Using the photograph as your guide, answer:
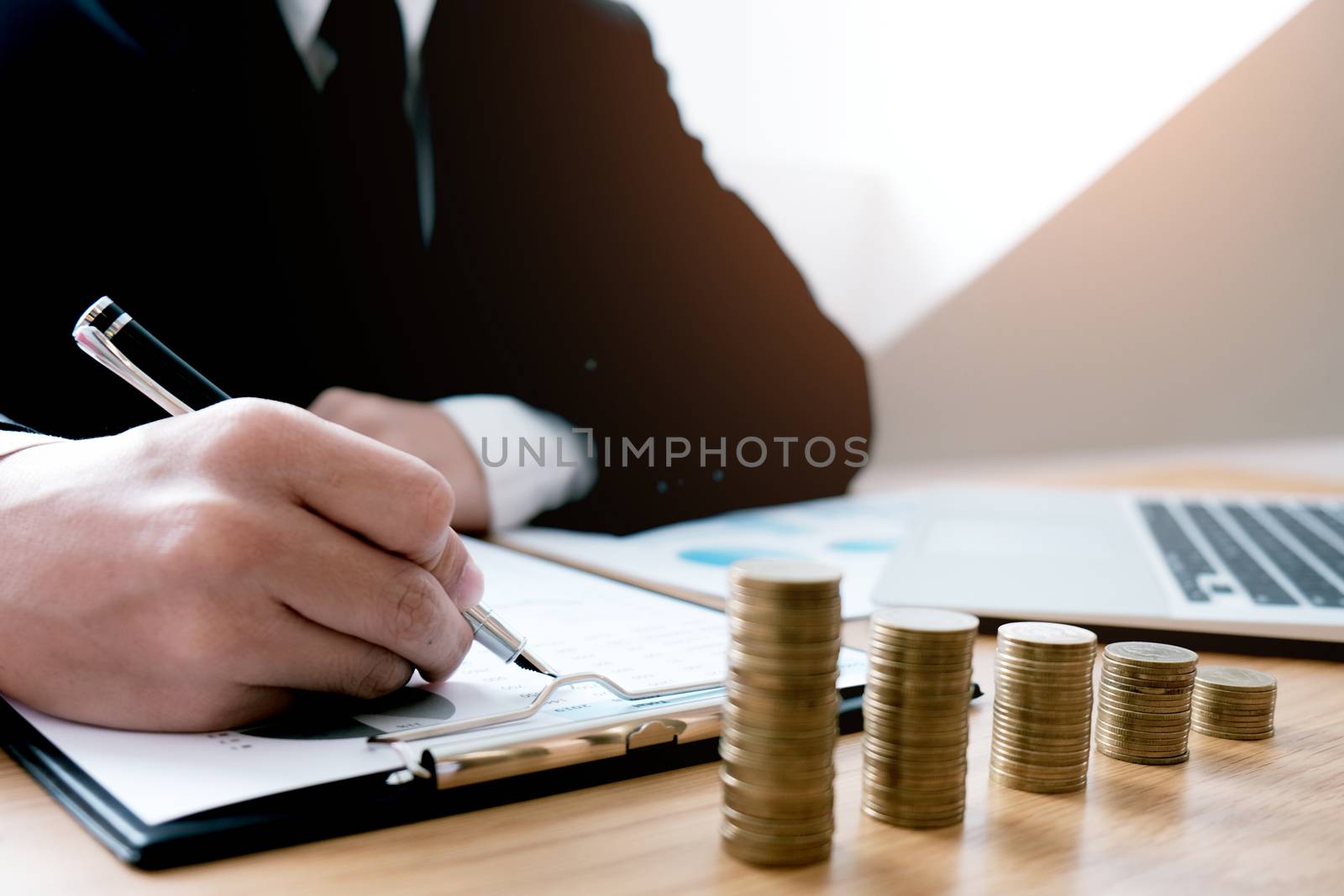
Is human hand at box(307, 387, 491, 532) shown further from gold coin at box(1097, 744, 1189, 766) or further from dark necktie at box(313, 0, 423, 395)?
gold coin at box(1097, 744, 1189, 766)

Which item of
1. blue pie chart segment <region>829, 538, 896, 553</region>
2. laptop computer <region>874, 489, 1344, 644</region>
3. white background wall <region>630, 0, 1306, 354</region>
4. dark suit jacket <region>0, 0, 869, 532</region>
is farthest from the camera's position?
white background wall <region>630, 0, 1306, 354</region>

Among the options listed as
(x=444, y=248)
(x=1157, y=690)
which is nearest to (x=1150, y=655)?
(x=1157, y=690)

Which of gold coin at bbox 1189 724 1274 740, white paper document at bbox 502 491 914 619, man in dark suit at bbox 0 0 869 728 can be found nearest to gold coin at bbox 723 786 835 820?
gold coin at bbox 1189 724 1274 740

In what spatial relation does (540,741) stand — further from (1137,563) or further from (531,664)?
(1137,563)

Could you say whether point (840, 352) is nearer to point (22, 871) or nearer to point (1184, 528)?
point (1184, 528)

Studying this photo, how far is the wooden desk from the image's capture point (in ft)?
0.99

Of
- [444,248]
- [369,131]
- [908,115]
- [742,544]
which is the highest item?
[908,115]

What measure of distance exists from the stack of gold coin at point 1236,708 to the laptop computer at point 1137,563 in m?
0.15

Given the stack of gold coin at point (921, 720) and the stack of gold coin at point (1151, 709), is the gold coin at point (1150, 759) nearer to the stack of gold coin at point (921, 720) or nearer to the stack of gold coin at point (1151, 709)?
the stack of gold coin at point (1151, 709)

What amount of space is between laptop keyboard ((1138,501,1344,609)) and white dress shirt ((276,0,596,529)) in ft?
2.11

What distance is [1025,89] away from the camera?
165cm

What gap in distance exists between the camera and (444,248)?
4.50 ft

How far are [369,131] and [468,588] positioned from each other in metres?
1.05

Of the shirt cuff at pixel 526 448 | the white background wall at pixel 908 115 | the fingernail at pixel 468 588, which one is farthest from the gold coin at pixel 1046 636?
the white background wall at pixel 908 115
